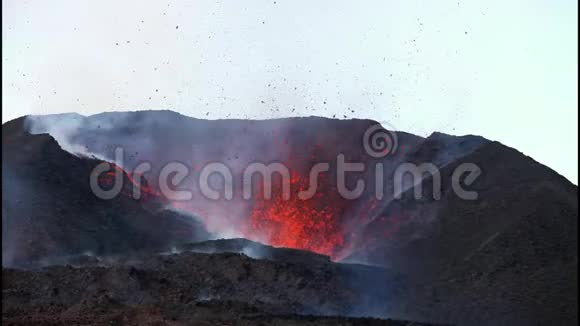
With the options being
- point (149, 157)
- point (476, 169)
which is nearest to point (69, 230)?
point (149, 157)

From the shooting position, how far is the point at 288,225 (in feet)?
141

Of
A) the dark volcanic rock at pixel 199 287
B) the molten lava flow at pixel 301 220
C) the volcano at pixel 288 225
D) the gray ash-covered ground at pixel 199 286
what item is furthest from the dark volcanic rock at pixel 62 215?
the dark volcanic rock at pixel 199 287

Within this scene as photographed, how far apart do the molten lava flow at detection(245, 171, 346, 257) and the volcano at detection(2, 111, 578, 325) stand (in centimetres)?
8

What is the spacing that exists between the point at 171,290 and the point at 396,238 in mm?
10945

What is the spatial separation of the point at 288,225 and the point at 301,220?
64 cm

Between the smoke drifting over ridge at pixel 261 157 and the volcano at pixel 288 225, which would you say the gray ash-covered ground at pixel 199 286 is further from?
the smoke drifting over ridge at pixel 261 157

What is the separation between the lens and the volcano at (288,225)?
32594 millimetres

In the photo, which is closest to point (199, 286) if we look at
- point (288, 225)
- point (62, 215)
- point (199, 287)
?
point (199, 287)

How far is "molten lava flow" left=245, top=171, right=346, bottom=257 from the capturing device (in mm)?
41906

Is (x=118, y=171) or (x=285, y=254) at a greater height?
(x=118, y=171)

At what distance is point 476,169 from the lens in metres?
41.1

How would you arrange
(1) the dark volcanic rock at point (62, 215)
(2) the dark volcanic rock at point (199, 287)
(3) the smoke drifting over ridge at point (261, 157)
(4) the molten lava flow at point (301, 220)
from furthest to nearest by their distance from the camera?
(3) the smoke drifting over ridge at point (261, 157) → (4) the molten lava flow at point (301, 220) → (1) the dark volcanic rock at point (62, 215) → (2) the dark volcanic rock at point (199, 287)

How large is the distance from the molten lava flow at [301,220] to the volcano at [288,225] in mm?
77

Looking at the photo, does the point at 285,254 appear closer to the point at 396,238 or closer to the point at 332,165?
the point at 396,238
